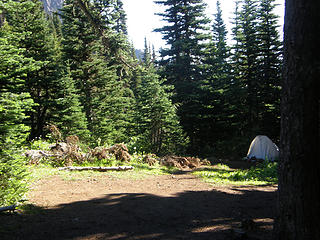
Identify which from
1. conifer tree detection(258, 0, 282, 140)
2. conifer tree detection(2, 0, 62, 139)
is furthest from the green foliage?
conifer tree detection(258, 0, 282, 140)

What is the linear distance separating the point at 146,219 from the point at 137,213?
15.1 inches

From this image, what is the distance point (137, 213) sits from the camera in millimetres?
5066

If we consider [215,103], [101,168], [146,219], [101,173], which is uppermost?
[215,103]

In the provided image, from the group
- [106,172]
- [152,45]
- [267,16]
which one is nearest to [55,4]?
[152,45]

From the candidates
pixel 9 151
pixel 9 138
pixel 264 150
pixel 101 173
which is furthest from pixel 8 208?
pixel 264 150

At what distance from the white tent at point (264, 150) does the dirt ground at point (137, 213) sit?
1051cm

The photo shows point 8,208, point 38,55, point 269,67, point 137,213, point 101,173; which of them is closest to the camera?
point 8,208

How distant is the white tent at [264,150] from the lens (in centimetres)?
1733

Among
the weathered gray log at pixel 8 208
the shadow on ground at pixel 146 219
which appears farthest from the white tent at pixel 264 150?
the weathered gray log at pixel 8 208

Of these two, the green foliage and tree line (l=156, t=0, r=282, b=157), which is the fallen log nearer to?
the green foliage

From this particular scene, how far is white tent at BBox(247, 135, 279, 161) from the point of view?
56.9 ft

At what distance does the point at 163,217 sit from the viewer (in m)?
4.90

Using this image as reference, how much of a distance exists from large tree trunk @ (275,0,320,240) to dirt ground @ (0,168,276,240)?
0.86m

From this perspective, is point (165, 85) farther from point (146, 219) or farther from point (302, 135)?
point (302, 135)
